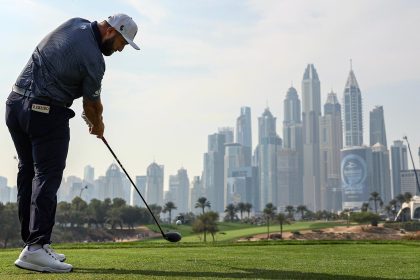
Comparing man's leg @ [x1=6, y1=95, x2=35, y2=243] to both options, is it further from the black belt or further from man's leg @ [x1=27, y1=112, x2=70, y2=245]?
man's leg @ [x1=27, y1=112, x2=70, y2=245]

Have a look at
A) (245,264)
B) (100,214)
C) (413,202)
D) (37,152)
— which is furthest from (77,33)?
(413,202)

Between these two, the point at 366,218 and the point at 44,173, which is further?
the point at 366,218

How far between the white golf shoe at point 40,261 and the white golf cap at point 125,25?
2250 millimetres

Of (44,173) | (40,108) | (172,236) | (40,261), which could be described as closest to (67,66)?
(40,108)

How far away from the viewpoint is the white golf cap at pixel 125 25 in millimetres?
5492

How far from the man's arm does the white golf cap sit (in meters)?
0.70

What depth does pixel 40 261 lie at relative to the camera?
5.12 meters

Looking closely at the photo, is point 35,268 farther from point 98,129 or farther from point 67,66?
point 67,66

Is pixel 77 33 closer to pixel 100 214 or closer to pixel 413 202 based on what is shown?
pixel 100 214

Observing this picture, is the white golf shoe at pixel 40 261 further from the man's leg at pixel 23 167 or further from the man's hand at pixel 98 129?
the man's hand at pixel 98 129

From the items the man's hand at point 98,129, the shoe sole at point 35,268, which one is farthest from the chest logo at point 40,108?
the shoe sole at point 35,268

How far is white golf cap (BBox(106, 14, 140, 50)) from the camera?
5.49 metres

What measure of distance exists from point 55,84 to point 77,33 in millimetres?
565

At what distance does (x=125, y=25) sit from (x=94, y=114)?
977mm
